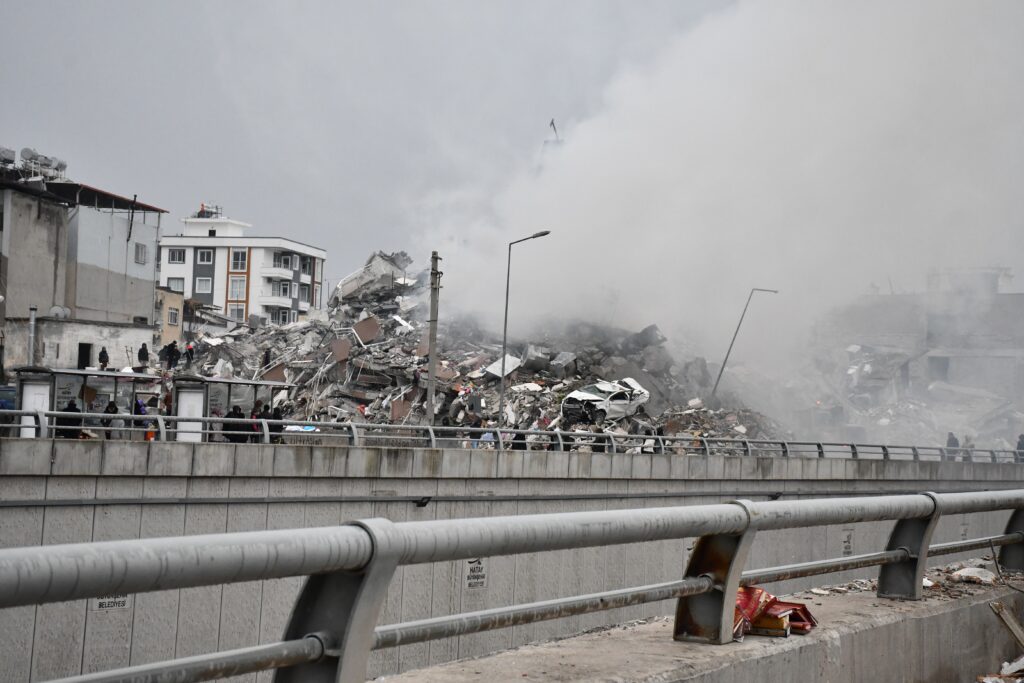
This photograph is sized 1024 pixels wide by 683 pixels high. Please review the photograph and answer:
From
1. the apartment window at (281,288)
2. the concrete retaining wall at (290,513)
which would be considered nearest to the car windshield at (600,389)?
the concrete retaining wall at (290,513)

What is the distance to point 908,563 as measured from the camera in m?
5.64

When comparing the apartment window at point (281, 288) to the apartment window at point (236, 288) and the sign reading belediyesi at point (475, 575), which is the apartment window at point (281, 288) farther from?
the sign reading belediyesi at point (475, 575)

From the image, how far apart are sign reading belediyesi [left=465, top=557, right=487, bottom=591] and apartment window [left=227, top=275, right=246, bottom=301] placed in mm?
74083

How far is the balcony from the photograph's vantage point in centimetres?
8919

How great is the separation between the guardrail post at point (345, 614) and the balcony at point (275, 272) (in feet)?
290

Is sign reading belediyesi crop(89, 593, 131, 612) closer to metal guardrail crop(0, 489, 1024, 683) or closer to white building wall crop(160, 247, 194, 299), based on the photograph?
metal guardrail crop(0, 489, 1024, 683)

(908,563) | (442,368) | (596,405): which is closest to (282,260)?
(442,368)

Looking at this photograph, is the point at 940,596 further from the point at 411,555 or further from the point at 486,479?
the point at 486,479

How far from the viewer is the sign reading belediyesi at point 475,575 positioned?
19.1m

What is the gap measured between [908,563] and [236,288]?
8838cm

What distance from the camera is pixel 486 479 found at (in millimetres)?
20453

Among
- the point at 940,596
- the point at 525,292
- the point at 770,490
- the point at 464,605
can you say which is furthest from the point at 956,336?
the point at 940,596

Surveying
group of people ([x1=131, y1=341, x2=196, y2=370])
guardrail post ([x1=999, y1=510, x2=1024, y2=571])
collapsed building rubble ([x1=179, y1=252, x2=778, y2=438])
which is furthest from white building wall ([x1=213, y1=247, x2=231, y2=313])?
guardrail post ([x1=999, y1=510, x2=1024, y2=571])

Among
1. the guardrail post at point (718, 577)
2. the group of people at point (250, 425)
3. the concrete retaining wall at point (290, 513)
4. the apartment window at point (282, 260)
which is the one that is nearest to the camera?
the guardrail post at point (718, 577)
